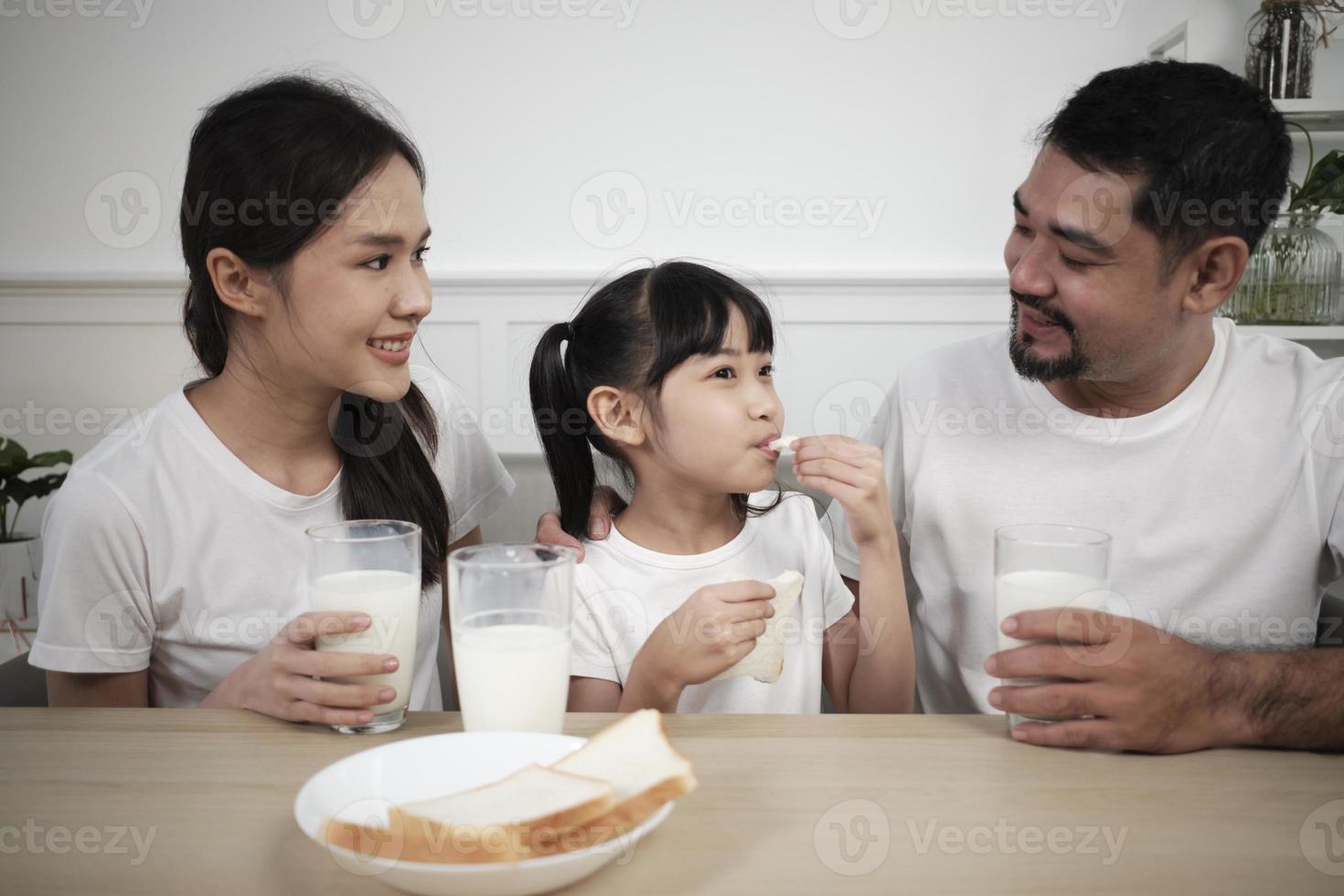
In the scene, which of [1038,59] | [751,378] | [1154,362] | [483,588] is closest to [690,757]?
[483,588]

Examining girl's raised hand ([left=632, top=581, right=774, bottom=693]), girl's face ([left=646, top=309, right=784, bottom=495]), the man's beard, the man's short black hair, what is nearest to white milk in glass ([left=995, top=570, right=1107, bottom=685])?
girl's raised hand ([left=632, top=581, right=774, bottom=693])

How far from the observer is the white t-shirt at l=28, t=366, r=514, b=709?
1.27m

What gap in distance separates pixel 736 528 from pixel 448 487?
0.46m

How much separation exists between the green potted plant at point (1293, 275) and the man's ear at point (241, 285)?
2.18 meters

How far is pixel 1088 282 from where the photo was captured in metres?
1.45

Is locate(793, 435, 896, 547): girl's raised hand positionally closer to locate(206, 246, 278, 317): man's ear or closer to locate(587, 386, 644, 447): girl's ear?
locate(587, 386, 644, 447): girl's ear

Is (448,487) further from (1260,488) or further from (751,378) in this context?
(1260,488)

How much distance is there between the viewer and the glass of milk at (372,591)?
96cm

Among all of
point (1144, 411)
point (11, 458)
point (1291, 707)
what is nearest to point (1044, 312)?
point (1144, 411)

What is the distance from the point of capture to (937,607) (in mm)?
1592

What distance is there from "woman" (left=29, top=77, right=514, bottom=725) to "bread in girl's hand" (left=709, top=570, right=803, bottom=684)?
45 cm

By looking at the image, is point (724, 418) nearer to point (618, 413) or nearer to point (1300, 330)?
point (618, 413)

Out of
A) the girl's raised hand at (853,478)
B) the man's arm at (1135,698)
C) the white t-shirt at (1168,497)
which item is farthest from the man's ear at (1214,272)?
the man's arm at (1135,698)

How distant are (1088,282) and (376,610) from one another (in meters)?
1.05
